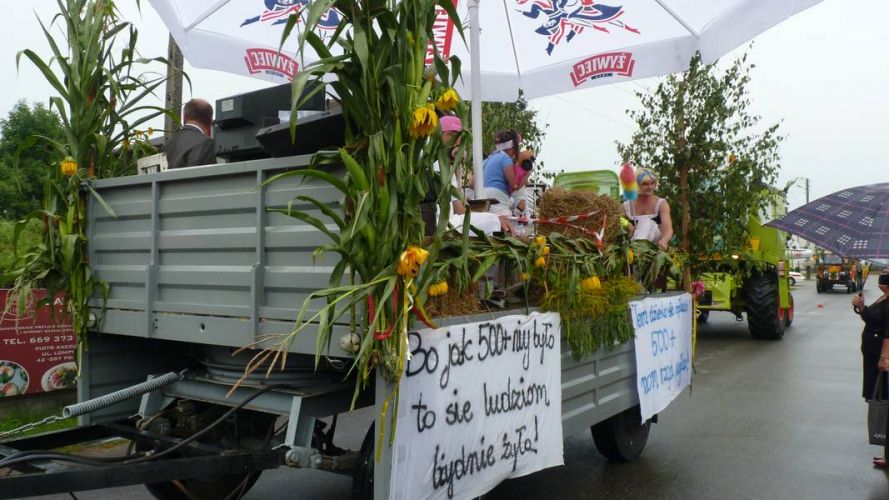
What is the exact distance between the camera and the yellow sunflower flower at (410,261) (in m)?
2.79

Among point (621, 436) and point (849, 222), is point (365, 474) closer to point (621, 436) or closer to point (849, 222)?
point (621, 436)

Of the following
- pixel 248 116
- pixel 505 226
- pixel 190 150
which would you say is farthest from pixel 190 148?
pixel 505 226

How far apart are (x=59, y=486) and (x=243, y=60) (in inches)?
170

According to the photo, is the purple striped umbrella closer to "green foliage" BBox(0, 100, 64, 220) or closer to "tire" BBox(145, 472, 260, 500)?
"tire" BBox(145, 472, 260, 500)

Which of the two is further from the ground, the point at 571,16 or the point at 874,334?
the point at 571,16

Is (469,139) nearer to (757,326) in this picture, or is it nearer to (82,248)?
(82,248)

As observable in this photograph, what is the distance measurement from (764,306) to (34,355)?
40.1ft

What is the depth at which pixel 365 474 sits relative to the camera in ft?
10.7

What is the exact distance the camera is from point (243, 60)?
237 inches

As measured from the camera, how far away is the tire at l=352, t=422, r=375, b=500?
10.6 feet

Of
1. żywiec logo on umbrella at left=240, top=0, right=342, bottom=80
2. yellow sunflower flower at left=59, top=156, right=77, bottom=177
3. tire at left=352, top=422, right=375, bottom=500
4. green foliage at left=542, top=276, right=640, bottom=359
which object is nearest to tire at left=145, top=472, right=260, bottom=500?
tire at left=352, top=422, right=375, bottom=500

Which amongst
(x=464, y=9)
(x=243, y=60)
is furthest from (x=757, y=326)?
(x=243, y=60)

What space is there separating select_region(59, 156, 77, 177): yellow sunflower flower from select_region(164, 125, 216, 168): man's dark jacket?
643 mm

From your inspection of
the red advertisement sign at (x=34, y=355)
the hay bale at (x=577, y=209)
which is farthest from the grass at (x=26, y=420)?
the hay bale at (x=577, y=209)
